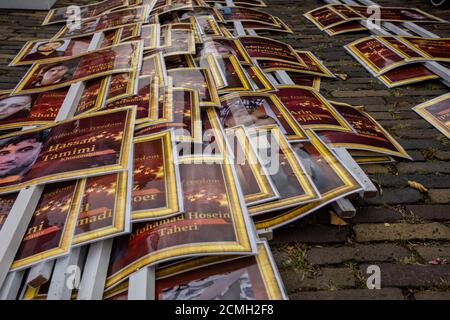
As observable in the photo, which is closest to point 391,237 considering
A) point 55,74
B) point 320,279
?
point 320,279

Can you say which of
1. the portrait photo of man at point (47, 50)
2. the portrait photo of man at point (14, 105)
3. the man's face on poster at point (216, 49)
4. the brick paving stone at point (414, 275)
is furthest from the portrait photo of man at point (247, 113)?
the portrait photo of man at point (47, 50)

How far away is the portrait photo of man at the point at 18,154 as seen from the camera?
5.57 ft

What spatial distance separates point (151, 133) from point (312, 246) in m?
0.95

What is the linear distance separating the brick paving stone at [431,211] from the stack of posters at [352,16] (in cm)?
256

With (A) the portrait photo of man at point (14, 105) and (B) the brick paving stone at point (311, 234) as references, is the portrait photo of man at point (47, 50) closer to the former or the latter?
(A) the portrait photo of man at point (14, 105)

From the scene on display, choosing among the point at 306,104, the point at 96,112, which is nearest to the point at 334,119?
the point at 306,104

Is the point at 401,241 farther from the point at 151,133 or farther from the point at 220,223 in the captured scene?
the point at 151,133

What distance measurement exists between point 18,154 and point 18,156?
0.02 m

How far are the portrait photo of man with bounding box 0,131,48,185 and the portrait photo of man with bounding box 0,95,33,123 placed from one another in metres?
0.40

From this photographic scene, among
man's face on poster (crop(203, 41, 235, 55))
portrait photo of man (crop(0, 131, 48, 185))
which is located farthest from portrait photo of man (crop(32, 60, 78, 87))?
man's face on poster (crop(203, 41, 235, 55))

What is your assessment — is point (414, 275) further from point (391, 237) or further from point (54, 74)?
point (54, 74)

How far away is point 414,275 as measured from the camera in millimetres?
1363

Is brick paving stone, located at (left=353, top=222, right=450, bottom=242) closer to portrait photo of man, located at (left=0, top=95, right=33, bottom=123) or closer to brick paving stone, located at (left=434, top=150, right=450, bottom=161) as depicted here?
brick paving stone, located at (left=434, top=150, right=450, bottom=161)

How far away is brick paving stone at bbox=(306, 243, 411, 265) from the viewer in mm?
1430
